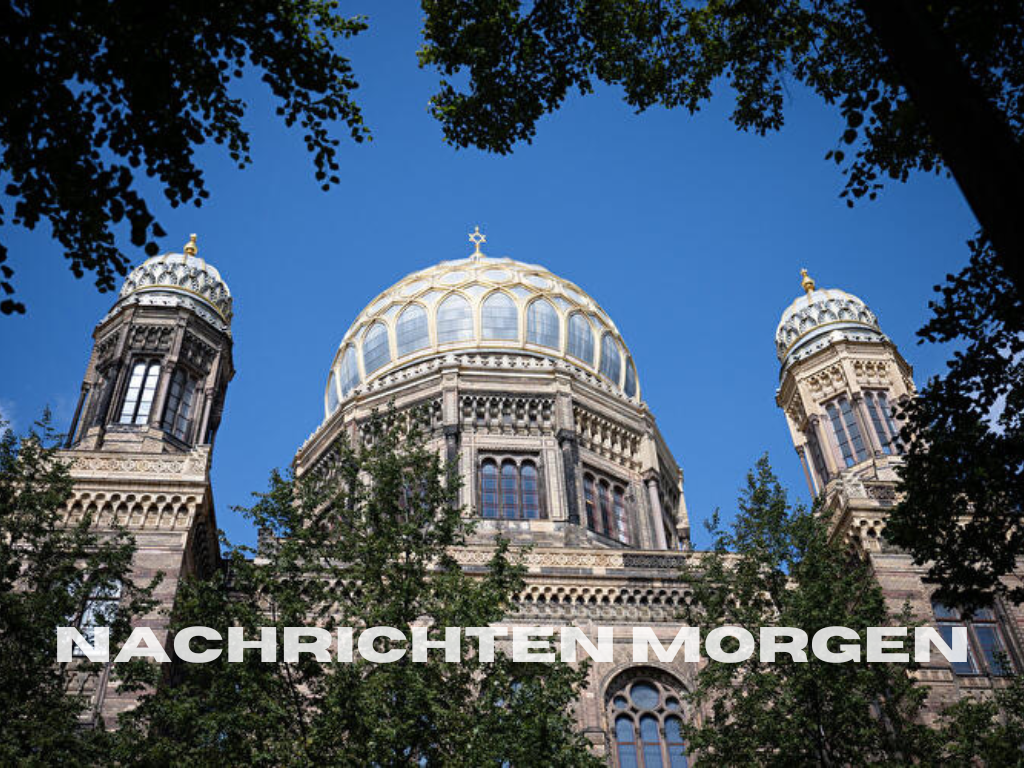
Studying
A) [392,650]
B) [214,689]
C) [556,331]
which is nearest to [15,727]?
[214,689]

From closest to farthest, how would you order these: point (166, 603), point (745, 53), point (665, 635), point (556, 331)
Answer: point (745, 53) → point (166, 603) → point (665, 635) → point (556, 331)

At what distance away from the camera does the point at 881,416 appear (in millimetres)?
28312

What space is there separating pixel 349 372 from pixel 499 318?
595cm

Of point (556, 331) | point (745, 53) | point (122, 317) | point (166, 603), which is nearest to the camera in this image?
point (745, 53)

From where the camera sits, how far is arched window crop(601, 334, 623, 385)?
117ft

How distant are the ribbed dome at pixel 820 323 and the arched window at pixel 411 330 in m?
12.2

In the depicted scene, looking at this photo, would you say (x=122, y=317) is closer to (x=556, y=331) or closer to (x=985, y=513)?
(x=556, y=331)

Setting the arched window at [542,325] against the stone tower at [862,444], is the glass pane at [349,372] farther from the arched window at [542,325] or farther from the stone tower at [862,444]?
the stone tower at [862,444]

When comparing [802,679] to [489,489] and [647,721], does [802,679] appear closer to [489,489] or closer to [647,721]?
[647,721]

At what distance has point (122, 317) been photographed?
27.7m

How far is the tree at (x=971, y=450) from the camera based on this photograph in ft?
34.7

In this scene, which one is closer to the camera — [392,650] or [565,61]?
[565,61]

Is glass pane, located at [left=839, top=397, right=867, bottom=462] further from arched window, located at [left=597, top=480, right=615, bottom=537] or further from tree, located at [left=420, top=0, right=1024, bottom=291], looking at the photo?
tree, located at [left=420, top=0, right=1024, bottom=291]

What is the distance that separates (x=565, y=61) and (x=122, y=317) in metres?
19.4
